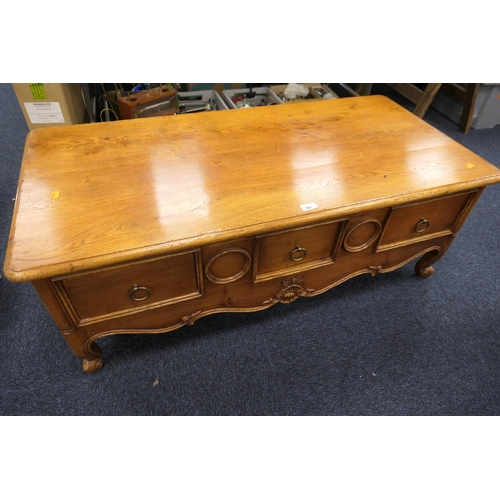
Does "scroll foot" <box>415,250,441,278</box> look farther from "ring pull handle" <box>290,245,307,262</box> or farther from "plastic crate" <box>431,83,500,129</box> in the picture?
"plastic crate" <box>431,83,500,129</box>

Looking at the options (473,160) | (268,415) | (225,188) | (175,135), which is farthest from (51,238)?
(473,160)

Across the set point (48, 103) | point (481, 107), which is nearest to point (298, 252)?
point (48, 103)

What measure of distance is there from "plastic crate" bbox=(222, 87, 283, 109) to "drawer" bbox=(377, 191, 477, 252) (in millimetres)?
1329

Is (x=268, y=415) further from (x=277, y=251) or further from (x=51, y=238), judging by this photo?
(x=51, y=238)

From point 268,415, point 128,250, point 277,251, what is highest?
point 128,250

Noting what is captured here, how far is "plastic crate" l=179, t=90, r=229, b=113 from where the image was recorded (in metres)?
2.21

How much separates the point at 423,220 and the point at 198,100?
5.40ft

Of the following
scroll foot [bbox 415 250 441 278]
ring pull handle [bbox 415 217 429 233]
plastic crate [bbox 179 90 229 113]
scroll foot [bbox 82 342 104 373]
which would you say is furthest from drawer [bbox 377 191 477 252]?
plastic crate [bbox 179 90 229 113]

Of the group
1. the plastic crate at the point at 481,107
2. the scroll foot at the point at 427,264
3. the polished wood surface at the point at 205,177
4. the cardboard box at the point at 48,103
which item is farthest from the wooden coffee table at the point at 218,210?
the plastic crate at the point at 481,107

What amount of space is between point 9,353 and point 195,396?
69 cm

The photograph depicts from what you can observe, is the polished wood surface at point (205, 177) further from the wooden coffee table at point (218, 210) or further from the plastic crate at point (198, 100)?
the plastic crate at point (198, 100)

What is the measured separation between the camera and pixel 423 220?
1.23 metres

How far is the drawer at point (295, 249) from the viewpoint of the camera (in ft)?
3.36

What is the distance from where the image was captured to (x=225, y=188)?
3.36 ft
